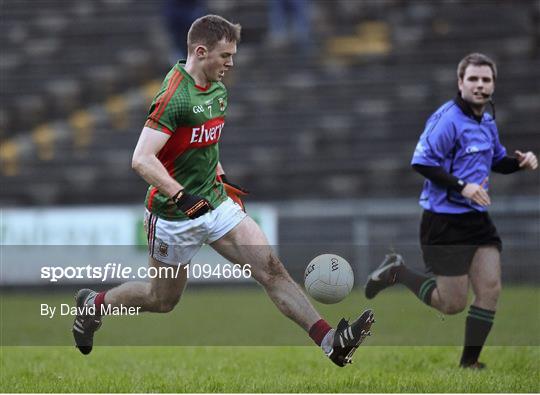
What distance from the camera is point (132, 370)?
25.0ft

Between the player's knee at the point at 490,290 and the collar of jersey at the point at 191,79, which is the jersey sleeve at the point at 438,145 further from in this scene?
the collar of jersey at the point at 191,79

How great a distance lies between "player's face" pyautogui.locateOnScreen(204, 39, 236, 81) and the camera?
250 inches

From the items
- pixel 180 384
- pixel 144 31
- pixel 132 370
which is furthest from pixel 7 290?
pixel 144 31

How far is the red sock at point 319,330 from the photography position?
6.28 meters

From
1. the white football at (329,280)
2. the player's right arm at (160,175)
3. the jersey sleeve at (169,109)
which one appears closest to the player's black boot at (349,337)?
the white football at (329,280)

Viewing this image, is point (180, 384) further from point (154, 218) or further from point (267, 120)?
point (267, 120)

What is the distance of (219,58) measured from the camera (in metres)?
6.35

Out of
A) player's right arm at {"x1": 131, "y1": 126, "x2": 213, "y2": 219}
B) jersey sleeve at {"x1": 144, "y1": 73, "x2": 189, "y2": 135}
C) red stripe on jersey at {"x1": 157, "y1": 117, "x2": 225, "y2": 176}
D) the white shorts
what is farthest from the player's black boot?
jersey sleeve at {"x1": 144, "y1": 73, "x2": 189, "y2": 135}

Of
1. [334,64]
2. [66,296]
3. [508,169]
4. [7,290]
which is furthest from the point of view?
[334,64]

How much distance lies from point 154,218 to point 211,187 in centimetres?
39

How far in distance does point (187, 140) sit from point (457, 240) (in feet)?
7.40

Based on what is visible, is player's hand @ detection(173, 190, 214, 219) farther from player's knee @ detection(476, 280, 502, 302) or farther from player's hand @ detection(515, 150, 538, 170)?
player's hand @ detection(515, 150, 538, 170)

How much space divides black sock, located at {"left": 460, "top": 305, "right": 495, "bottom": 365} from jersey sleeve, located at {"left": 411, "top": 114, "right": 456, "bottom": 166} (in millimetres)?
1043

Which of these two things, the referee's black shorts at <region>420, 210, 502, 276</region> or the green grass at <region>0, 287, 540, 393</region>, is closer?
the green grass at <region>0, 287, 540, 393</region>
